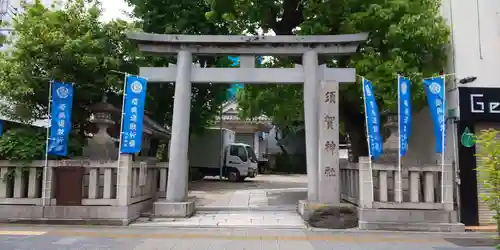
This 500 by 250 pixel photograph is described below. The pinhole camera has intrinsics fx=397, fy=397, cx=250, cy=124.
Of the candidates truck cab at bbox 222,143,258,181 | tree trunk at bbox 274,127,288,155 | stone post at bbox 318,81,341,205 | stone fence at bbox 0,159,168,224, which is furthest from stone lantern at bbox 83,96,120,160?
tree trunk at bbox 274,127,288,155

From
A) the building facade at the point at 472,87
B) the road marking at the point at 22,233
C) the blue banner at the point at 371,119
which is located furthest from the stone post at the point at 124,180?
the building facade at the point at 472,87

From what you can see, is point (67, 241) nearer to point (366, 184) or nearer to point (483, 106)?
point (366, 184)

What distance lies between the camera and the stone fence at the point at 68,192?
33.1 feet

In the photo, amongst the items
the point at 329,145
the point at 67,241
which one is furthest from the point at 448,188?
the point at 67,241

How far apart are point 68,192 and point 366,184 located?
7.57 metres

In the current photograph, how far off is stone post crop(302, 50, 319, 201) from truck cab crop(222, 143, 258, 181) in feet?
47.8

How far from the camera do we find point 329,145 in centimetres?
1074

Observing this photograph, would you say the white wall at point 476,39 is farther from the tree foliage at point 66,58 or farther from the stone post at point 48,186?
the stone post at point 48,186

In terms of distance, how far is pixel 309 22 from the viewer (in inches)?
497

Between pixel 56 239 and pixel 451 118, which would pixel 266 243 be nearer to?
pixel 56 239

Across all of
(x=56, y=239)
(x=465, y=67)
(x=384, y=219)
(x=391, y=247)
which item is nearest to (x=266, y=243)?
(x=391, y=247)

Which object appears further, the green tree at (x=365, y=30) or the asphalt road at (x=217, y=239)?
the green tree at (x=365, y=30)

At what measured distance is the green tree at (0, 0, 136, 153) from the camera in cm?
1075

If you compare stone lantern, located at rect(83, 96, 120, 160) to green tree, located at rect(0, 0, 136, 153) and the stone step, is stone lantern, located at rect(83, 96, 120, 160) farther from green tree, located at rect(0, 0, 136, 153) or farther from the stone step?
the stone step
